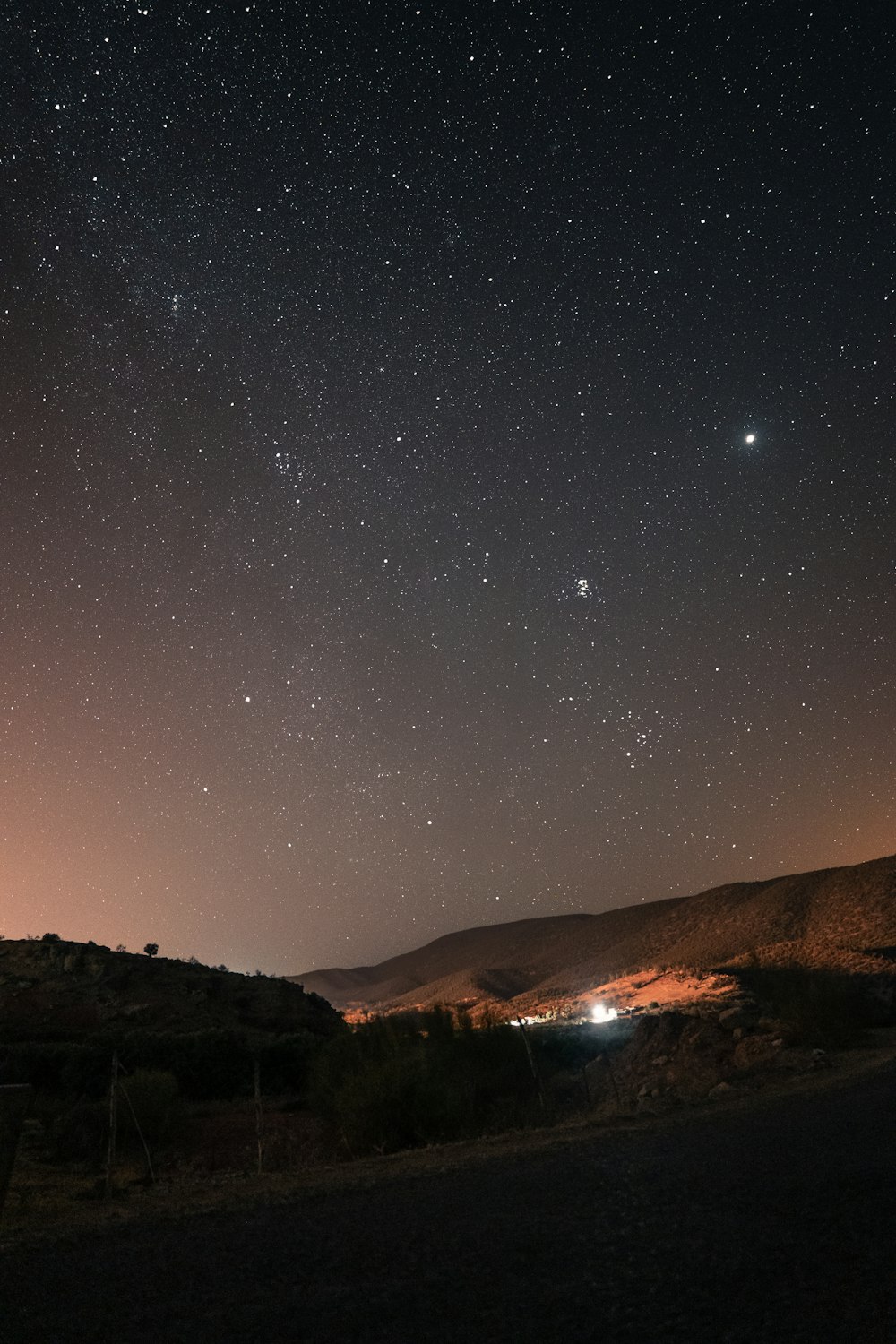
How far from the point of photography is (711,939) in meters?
83.8

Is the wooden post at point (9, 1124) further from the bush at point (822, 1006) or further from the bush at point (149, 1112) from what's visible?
the bush at point (822, 1006)

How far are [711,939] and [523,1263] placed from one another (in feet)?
279

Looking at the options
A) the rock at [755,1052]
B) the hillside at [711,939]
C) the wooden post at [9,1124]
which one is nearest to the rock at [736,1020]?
the rock at [755,1052]

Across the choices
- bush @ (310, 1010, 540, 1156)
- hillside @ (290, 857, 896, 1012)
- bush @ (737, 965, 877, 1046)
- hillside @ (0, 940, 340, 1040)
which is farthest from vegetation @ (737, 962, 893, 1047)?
hillside @ (0, 940, 340, 1040)

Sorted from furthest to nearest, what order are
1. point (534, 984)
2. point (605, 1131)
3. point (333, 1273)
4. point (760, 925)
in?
1. point (534, 984)
2. point (760, 925)
3. point (605, 1131)
4. point (333, 1273)

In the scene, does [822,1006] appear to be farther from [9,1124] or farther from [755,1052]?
[9,1124]

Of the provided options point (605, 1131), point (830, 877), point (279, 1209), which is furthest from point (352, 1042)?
point (830, 877)

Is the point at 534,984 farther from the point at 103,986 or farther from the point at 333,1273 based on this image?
the point at 333,1273

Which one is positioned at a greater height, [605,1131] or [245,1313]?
[245,1313]

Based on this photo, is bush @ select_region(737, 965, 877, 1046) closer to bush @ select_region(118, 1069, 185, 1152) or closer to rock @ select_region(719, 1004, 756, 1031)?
rock @ select_region(719, 1004, 756, 1031)

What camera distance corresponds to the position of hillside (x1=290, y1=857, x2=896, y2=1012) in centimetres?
6525

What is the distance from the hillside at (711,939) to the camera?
65.2m

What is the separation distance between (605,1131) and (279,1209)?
670 cm

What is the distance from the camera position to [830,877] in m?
89.8
